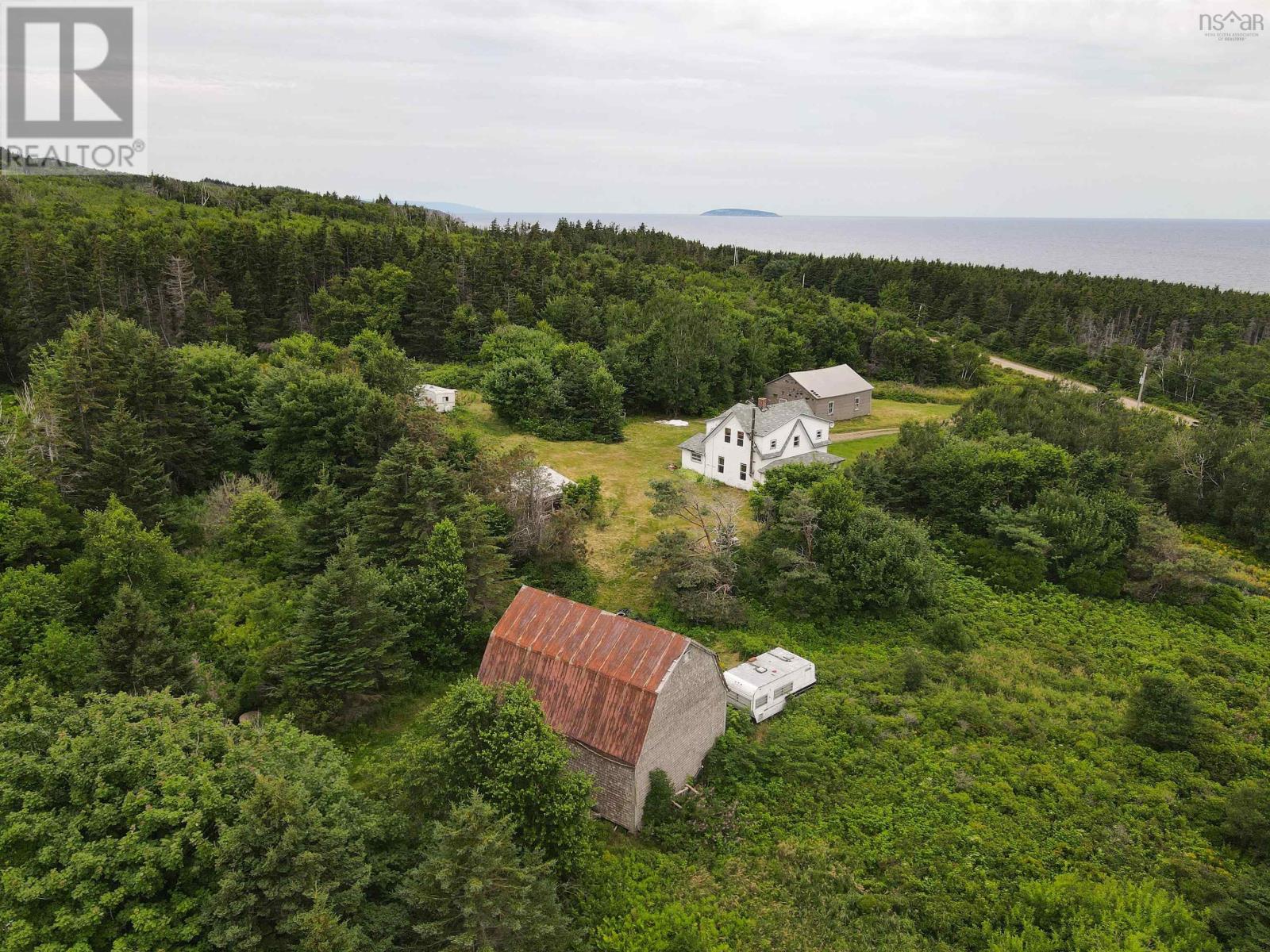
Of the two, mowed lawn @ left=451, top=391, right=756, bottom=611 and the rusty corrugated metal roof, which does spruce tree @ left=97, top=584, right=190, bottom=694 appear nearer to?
the rusty corrugated metal roof

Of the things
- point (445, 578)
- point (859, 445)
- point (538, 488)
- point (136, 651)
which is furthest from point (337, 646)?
point (859, 445)

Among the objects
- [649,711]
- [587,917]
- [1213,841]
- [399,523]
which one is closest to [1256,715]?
[1213,841]

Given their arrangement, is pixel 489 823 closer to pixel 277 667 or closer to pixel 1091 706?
pixel 277 667

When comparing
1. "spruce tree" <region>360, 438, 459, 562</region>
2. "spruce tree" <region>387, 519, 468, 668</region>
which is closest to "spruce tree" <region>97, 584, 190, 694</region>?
"spruce tree" <region>387, 519, 468, 668</region>

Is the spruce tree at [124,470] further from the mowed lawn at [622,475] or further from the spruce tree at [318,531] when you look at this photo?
the mowed lawn at [622,475]

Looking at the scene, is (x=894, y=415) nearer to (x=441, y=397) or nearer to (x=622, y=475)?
(x=622, y=475)

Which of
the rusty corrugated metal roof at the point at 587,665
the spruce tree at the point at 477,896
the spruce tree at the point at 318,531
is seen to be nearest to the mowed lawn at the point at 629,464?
the rusty corrugated metal roof at the point at 587,665

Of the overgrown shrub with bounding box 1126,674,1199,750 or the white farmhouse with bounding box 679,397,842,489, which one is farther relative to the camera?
the white farmhouse with bounding box 679,397,842,489
